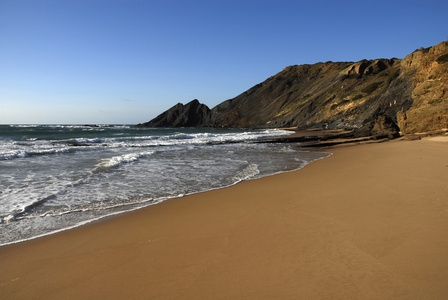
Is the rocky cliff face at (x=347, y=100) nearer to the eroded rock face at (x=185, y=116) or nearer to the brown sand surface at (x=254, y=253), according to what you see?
the eroded rock face at (x=185, y=116)

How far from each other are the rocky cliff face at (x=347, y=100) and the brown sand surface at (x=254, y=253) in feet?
60.5

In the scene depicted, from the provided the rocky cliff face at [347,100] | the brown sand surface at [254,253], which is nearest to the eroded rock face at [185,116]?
the rocky cliff face at [347,100]

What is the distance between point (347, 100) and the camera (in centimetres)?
4894

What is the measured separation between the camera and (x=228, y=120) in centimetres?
9406

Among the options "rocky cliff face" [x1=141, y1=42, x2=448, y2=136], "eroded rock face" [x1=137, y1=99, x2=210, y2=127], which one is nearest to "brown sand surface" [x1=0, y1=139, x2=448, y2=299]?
"rocky cliff face" [x1=141, y1=42, x2=448, y2=136]

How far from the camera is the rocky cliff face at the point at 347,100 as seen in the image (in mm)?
21067

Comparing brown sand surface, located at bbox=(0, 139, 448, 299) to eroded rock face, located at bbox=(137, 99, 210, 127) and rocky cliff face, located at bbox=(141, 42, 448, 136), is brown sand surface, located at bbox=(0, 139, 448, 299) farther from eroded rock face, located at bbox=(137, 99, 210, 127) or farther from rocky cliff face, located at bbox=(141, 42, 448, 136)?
eroded rock face, located at bbox=(137, 99, 210, 127)

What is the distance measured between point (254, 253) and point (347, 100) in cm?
5115

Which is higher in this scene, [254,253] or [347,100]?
[347,100]

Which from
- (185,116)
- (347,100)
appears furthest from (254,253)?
(185,116)

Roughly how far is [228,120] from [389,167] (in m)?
85.5

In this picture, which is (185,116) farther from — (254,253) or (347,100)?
(254,253)

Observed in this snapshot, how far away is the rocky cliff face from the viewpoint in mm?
21067

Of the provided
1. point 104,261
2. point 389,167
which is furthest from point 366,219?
point 389,167
